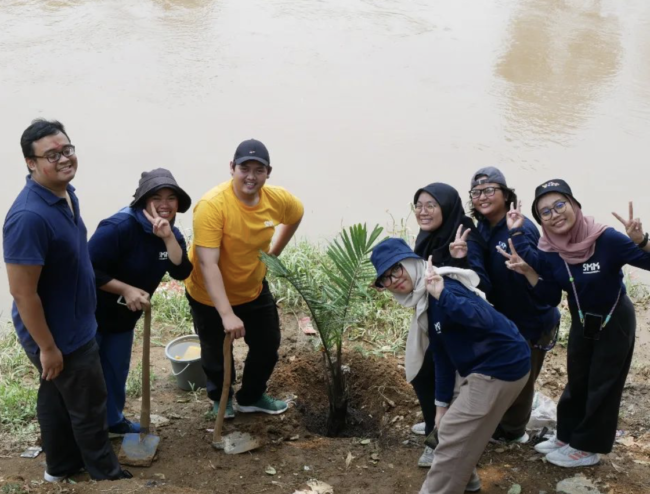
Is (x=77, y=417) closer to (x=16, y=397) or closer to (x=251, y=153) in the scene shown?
(x=16, y=397)

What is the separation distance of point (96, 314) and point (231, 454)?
1135 mm

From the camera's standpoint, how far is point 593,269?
3438mm

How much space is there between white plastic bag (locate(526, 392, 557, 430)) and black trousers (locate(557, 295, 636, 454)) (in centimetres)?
43

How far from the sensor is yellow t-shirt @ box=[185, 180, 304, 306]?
379 centimetres

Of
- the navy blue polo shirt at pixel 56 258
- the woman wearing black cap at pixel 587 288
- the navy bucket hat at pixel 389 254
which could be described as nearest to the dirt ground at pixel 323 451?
the woman wearing black cap at pixel 587 288

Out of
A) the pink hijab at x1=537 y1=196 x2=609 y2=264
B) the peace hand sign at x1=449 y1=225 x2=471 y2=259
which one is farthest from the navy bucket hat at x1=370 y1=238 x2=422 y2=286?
the pink hijab at x1=537 y1=196 x2=609 y2=264

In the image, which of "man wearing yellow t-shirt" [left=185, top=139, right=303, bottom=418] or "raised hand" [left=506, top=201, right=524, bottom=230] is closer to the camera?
"raised hand" [left=506, top=201, right=524, bottom=230]

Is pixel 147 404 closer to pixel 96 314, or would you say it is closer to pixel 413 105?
pixel 96 314

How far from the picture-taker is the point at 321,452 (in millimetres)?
4152

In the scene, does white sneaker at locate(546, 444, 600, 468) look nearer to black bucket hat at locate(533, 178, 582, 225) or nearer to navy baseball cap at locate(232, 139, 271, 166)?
black bucket hat at locate(533, 178, 582, 225)

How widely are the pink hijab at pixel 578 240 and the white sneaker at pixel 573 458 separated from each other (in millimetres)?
1130

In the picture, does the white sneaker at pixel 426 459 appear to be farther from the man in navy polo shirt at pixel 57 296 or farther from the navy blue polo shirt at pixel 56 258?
the navy blue polo shirt at pixel 56 258

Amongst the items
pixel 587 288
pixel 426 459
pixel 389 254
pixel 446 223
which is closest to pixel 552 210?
pixel 587 288

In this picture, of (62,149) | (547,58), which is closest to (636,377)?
(62,149)
